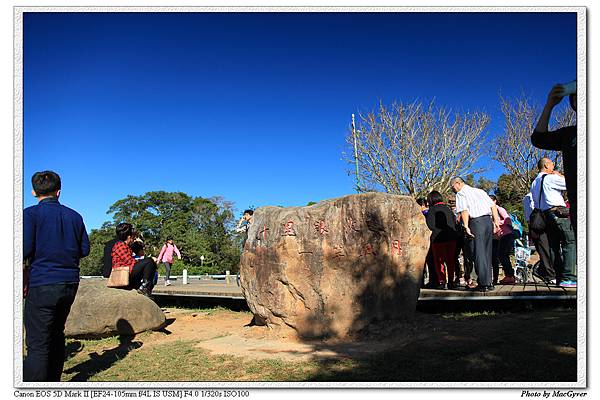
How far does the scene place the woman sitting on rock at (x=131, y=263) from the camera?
6738 millimetres

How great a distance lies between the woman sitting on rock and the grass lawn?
4.47 ft

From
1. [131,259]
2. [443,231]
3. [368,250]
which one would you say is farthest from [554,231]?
[131,259]

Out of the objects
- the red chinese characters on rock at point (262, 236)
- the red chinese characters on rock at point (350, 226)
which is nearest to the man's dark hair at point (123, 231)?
the red chinese characters on rock at point (262, 236)

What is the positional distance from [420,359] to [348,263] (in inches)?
69.8

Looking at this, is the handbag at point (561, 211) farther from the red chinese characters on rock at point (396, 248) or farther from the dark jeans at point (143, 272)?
the dark jeans at point (143, 272)

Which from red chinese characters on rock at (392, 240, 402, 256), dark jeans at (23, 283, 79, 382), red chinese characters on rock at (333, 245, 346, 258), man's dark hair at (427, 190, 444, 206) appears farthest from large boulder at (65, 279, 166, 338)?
man's dark hair at (427, 190, 444, 206)

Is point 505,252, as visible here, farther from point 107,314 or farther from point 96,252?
point 96,252

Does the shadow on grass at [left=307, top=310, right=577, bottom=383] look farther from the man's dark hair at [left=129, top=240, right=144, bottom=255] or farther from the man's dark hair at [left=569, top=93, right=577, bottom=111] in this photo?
the man's dark hair at [left=129, top=240, right=144, bottom=255]

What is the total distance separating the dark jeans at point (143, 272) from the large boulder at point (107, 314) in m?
0.56

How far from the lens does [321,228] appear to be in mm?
6141

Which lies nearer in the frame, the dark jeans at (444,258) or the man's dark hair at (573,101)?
the man's dark hair at (573,101)

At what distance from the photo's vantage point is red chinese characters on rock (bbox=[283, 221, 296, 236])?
6332mm

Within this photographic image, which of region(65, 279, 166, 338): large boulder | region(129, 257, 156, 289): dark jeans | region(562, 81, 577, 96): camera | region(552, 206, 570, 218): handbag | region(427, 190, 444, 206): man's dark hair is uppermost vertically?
region(562, 81, 577, 96): camera

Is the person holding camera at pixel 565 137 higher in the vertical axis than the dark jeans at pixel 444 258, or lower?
higher
